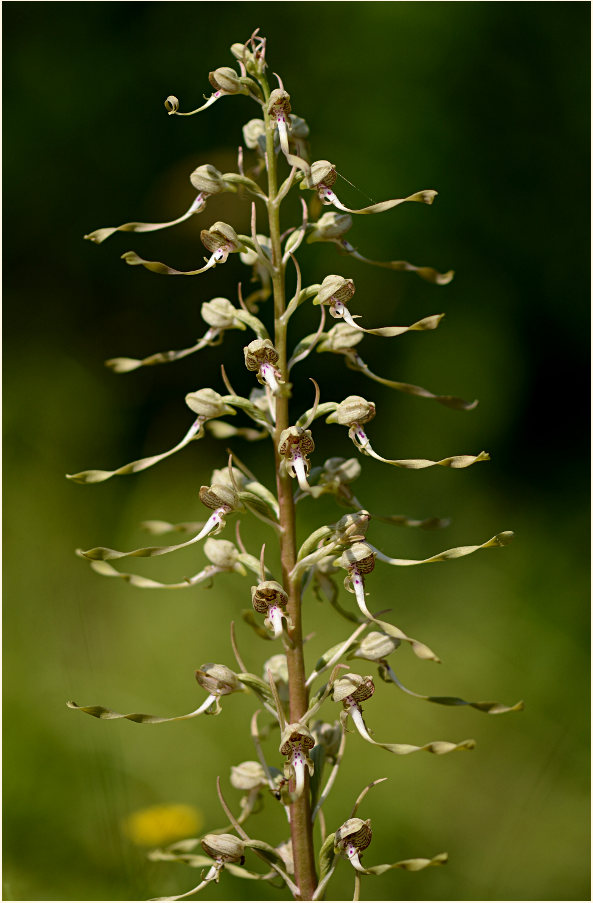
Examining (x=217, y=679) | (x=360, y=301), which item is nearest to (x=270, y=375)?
(x=217, y=679)

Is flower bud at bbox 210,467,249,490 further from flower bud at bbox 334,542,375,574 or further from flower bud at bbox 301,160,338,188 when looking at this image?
flower bud at bbox 301,160,338,188

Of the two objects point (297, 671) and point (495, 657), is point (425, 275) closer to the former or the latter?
point (297, 671)

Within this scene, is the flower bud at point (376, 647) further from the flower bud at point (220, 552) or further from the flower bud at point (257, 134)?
the flower bud at point (257, 134)

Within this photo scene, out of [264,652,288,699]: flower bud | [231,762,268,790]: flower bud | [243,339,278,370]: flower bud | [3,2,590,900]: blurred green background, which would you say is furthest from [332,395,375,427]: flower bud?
[3,2,590,900]: blurred green background

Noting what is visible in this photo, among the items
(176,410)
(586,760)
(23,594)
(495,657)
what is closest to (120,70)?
(176,410)

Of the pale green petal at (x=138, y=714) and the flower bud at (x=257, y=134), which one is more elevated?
the flower bud at (x=257, y=134)

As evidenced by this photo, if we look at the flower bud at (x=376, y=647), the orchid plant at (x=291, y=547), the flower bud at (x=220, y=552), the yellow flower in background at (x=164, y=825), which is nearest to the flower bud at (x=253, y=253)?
the orchid plant at (x=291, y=547)
